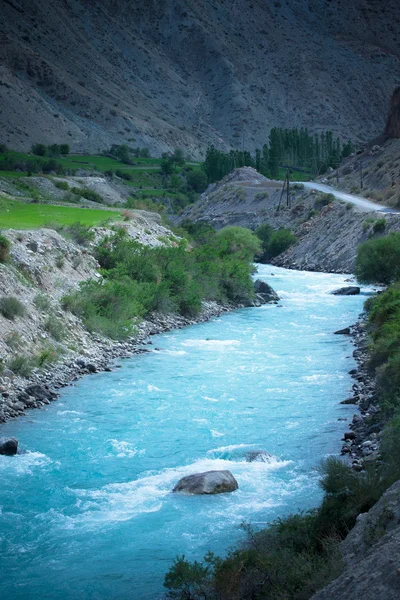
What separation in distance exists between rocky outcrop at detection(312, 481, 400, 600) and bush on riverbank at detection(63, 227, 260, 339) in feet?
58.8

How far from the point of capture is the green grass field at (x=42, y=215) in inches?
→ 1282

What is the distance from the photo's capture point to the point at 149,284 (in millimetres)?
32219

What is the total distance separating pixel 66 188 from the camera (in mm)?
54531

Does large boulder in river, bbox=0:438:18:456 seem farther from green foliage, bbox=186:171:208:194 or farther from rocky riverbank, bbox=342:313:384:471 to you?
green foliage, bbox=186:171:208:194

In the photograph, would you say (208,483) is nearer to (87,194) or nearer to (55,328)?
(55,328)

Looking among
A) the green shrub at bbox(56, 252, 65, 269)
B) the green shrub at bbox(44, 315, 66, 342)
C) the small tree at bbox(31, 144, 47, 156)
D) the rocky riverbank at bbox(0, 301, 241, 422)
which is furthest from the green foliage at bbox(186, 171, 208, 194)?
the green shrub at bbox(44, 315, 66, 342)

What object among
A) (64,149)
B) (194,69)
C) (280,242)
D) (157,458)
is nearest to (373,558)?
(157,458)

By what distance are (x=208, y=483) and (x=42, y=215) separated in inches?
996

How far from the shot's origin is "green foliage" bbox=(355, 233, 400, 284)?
38094mm

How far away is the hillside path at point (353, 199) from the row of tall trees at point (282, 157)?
17.8m

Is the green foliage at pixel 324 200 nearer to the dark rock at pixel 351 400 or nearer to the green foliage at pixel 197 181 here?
the green foliage at pixel 197 181

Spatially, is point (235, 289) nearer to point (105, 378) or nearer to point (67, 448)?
point (105, 378)

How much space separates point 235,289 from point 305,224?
2574 centimetres

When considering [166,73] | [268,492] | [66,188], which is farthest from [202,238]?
[166,73]
